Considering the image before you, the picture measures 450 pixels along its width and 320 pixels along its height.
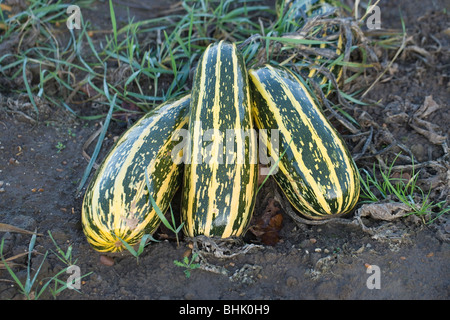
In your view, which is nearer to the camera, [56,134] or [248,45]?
[56,134]

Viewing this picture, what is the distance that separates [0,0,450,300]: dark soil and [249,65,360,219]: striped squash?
265 millimetres

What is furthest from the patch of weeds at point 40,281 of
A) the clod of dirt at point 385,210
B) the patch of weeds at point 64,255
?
the clod of dirt at point 385,210

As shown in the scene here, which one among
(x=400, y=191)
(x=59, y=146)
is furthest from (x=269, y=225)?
(x=59, y=146)

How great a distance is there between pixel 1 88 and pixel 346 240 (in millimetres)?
3257

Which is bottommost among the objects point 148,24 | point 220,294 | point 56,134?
point 220,294

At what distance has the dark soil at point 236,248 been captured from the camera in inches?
119

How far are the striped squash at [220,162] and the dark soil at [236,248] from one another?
264 millimetres

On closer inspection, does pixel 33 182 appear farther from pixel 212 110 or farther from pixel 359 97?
pixel 359 97

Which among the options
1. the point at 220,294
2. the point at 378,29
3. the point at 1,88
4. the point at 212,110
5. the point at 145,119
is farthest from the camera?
the point at 378,29

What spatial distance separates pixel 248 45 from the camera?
14.4 ft

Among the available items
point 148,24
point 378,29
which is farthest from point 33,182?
point 378,29

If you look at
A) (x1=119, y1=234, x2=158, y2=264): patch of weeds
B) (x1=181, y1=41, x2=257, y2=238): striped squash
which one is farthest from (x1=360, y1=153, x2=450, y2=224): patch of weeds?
(x1=119, y1=234, x2=158, y2=264): patch of weeds

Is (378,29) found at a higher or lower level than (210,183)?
higher

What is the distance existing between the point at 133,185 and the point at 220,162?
0.60 m
